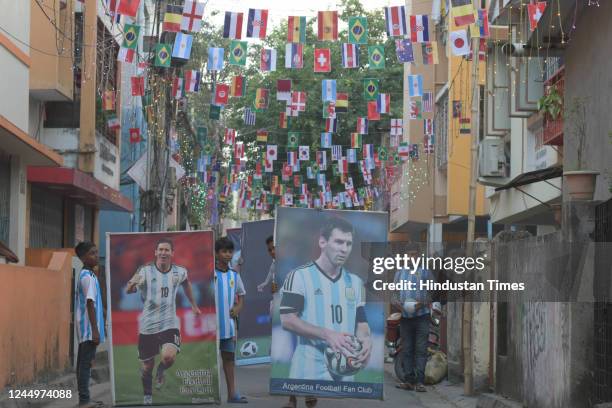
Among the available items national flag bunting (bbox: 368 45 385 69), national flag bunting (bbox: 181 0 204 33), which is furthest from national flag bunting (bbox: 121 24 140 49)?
national flag bunting (bbox: 368 45 385 69)

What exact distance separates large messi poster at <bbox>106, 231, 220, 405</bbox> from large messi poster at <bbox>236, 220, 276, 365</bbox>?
4898 mm

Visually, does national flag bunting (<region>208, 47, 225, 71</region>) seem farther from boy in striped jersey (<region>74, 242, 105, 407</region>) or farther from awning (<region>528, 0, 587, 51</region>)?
boy in striped jersey (<region>74, 242, 105, 407</region>)

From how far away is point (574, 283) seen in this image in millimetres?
9695

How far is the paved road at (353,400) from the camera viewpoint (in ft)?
39.6

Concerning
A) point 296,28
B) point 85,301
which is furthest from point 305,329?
point 296,28

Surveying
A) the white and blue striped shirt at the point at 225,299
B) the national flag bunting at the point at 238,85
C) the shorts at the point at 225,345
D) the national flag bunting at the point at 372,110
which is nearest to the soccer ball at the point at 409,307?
the white and blue striped shirt at the point at 225,299

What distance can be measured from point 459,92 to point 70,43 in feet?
35.6

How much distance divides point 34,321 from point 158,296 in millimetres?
3359

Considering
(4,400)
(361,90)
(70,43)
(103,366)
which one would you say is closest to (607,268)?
(4,400)

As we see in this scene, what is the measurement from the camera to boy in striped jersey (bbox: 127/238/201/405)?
10.9 meters

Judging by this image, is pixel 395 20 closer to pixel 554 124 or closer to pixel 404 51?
pixel 404 51

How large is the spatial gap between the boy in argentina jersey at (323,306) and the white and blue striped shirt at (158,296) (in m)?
1.19

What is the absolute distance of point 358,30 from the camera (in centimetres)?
1938

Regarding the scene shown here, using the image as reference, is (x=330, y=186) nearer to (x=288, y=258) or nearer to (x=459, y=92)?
(x=459, y=92)
